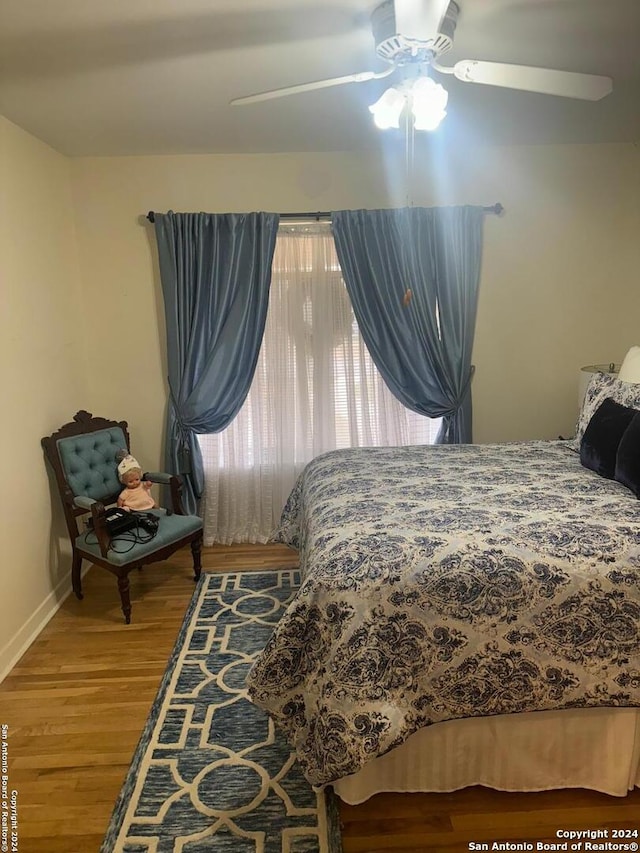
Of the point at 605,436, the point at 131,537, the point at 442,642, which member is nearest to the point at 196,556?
the point at 131,537

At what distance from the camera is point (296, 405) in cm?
369

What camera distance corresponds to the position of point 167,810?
1747 millimetres

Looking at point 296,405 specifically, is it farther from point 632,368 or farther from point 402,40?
point 402,40

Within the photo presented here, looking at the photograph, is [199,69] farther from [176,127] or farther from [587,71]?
[587,71]

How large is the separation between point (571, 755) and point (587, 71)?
108 inches

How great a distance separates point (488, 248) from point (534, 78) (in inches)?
71.9

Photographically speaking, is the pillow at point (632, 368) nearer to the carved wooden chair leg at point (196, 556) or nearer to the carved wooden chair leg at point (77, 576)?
the carved wooden chair leg at point (196, 556)

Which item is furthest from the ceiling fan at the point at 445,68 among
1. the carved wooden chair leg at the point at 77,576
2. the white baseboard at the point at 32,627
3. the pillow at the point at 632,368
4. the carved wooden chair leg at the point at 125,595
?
the white baseboard at the point at 32,627

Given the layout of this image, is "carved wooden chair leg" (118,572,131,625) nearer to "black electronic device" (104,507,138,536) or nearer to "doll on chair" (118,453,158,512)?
"black electronic device" (104,507,138,536)

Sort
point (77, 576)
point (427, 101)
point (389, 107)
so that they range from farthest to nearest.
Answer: point (77, 576) < point (389, 107) < point (427, 101)

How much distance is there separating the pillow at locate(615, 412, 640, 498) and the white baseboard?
115 inches

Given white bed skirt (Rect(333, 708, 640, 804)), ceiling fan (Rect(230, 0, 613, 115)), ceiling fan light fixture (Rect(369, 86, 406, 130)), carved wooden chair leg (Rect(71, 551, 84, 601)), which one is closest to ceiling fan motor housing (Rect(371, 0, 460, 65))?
ceiling fan (Rect(230, 0, 613, 115))

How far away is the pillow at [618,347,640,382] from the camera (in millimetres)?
2828

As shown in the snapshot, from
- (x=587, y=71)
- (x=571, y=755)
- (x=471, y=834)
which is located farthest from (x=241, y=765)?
(x=587, y=71)
